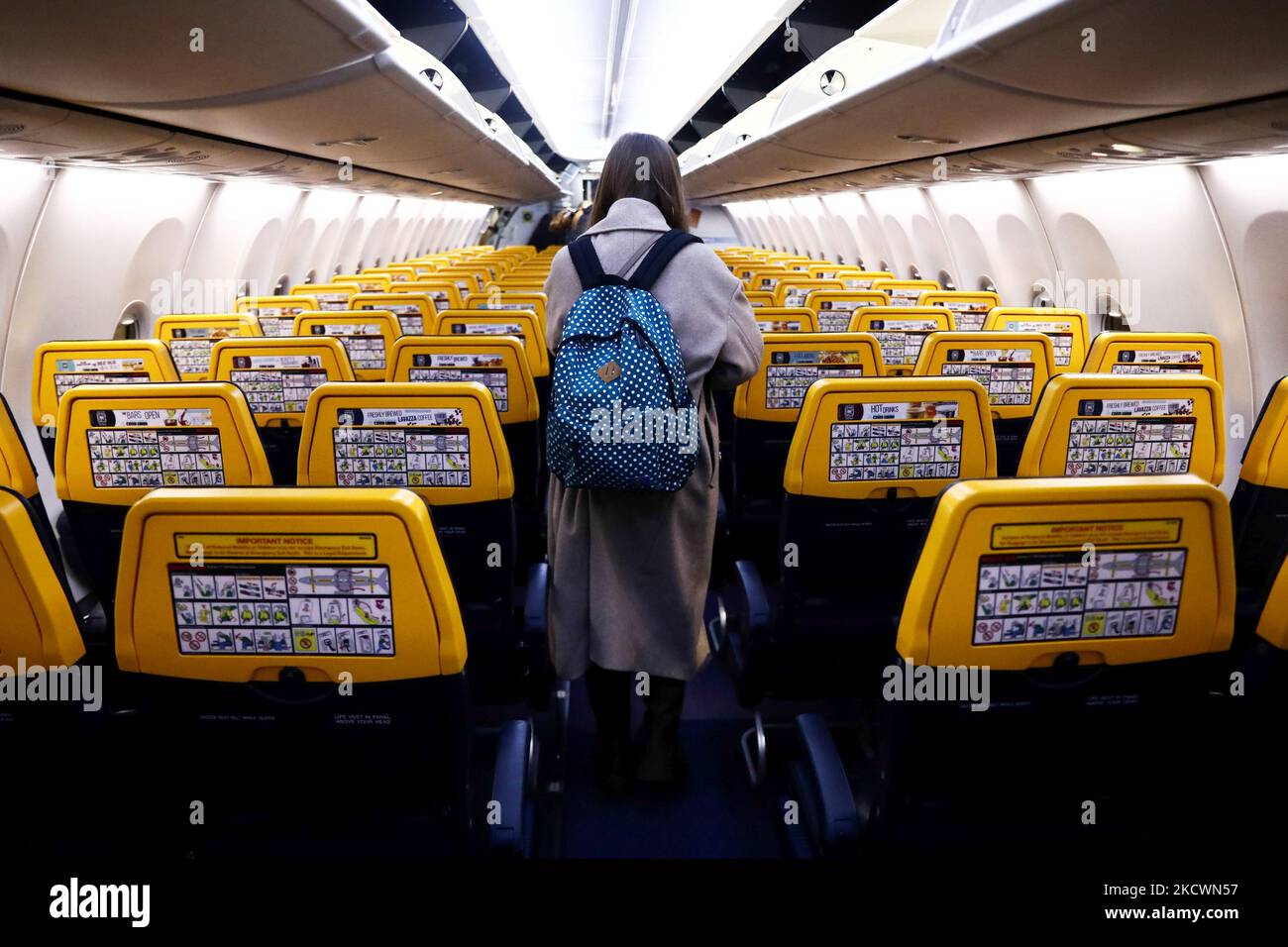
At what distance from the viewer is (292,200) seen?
457 inches

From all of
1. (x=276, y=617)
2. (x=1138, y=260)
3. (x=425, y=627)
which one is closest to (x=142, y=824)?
(x=276, y=617)

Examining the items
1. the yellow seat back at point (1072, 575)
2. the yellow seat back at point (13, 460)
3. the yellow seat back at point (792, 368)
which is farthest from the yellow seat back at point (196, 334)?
the yellow seat back at point (1072, 575)

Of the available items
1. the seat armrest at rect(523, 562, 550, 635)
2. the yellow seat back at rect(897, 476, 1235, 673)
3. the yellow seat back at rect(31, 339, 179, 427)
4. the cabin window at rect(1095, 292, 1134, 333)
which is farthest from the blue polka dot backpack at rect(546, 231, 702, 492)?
the cabin window at rect(1095, 292, 1134, 333)

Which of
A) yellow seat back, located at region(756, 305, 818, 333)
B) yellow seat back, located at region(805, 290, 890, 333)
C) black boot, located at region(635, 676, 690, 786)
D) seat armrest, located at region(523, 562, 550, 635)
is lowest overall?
black boot, located at region(635, 676, 690, 786)

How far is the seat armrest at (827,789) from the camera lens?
1.81 meters

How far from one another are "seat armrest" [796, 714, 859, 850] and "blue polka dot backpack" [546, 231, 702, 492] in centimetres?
70

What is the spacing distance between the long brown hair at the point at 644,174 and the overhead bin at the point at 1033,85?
1246 mm

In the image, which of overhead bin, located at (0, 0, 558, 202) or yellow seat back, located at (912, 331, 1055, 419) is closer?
overhead bin, located at (0, 0, 558, 202)

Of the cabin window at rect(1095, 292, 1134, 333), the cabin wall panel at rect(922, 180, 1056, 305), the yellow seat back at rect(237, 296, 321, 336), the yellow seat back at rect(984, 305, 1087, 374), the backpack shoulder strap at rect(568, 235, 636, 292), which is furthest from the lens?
the cabin wall panel at rect(922, 180, 1056, 305)

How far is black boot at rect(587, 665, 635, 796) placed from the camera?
274 cm

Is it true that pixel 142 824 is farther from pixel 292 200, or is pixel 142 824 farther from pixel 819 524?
pixel 292 200

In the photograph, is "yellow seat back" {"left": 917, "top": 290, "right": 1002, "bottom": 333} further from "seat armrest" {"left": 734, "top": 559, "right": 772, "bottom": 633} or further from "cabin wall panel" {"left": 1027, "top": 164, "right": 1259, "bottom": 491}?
"seat armrest" {"left": 734, "top": 559, "right": 772, "bottom": 633}

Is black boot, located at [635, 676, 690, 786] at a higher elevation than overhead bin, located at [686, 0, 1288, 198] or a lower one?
lower

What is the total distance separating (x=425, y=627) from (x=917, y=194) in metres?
12.5
